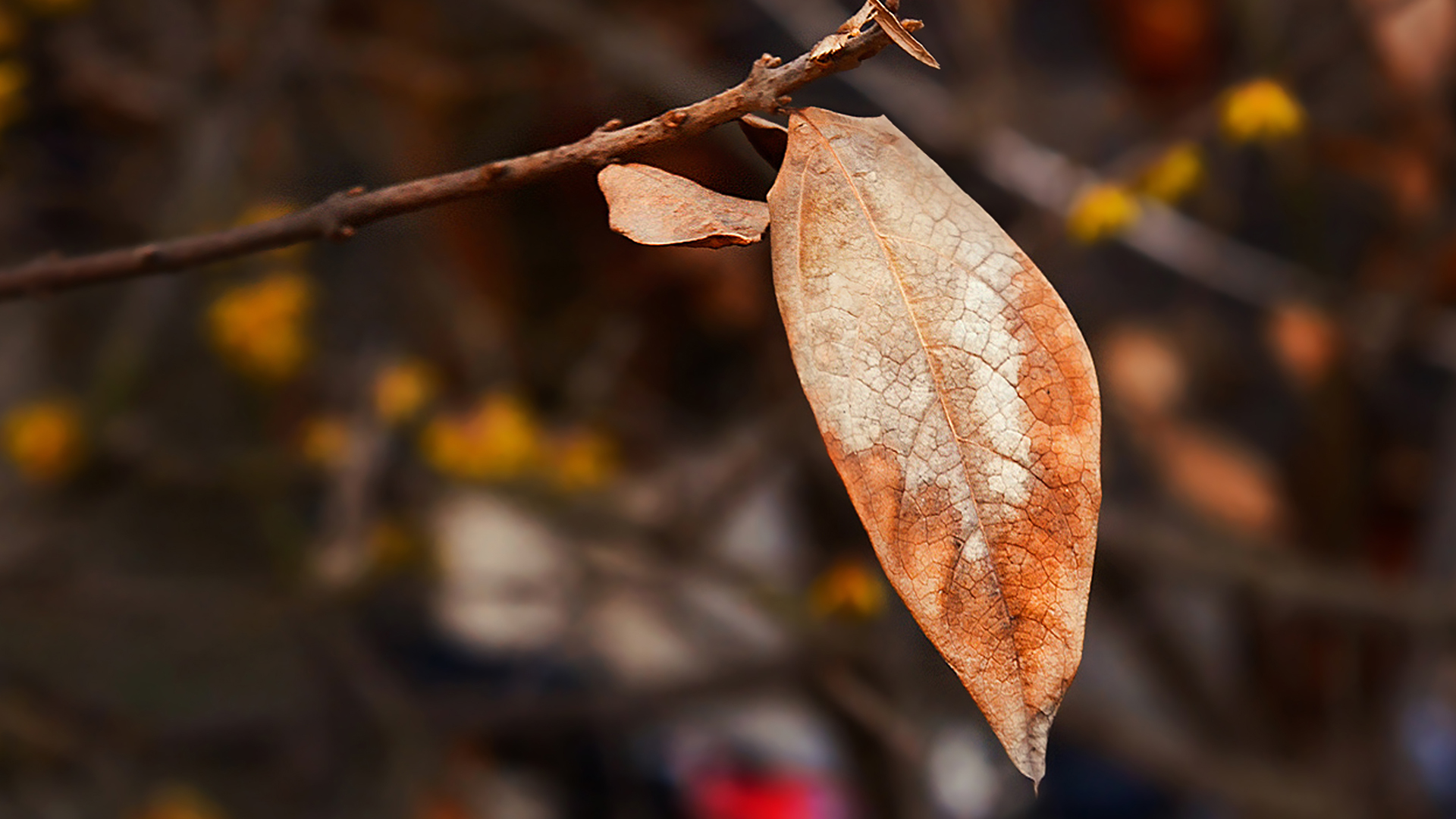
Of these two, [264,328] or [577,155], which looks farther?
[264,328]

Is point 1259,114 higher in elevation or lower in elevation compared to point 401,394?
higher

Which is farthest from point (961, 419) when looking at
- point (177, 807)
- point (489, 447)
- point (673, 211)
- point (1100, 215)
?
point (177, 807)

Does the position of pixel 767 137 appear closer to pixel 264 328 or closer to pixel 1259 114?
pixel 1259 114

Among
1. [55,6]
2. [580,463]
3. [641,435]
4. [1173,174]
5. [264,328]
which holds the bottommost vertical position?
[641,435]

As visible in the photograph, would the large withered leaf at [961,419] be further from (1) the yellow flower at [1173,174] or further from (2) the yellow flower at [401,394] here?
(2) the yellow flower at [401,394]

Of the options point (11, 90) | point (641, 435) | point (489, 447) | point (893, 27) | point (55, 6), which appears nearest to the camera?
point (893, 27)

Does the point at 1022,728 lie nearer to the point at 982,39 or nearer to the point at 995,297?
the point at 995,297

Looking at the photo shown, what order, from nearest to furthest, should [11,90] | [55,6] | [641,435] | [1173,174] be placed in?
[11,90] < [1173,174] < [55,6] < [641,435]

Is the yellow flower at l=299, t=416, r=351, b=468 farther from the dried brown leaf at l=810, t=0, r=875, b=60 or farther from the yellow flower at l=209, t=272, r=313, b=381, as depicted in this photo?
the dried brown leaf at l=810, t=0, r=875, b=60
